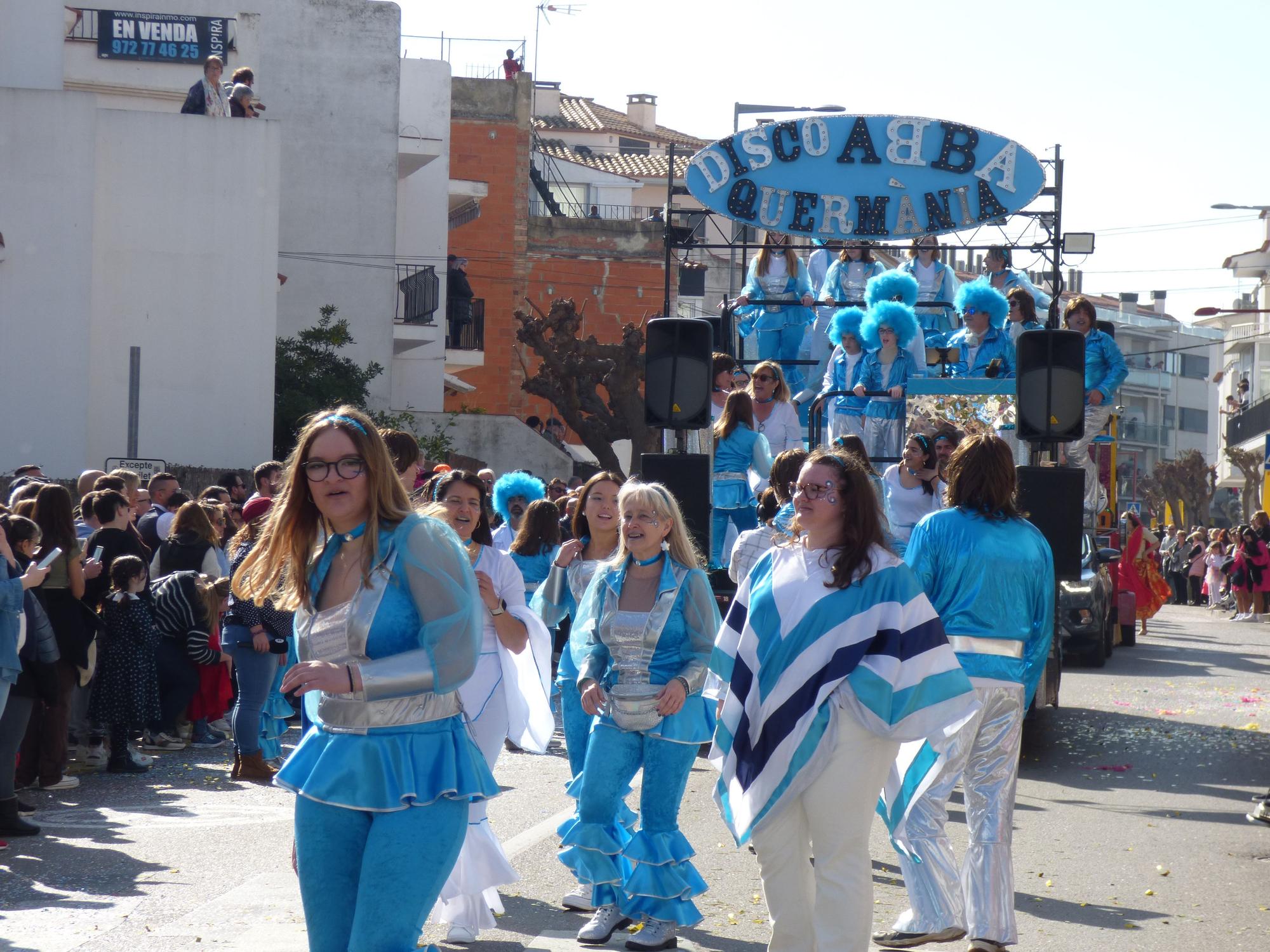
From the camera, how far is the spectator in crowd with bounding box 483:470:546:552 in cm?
902

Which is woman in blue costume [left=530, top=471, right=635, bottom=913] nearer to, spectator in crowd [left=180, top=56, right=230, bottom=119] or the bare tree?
spectator in crowd [left=180, top=56, right=230, bottom=119]

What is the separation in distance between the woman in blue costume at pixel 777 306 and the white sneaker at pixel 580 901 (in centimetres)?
957

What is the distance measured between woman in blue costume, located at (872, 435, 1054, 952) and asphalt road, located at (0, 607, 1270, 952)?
47cm

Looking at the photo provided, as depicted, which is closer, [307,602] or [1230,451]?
[307,602]

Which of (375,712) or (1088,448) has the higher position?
(1088,448)

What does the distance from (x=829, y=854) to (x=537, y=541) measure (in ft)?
12.9

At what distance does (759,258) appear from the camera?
16078 mm

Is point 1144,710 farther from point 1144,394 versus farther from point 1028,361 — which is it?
point 1144,394

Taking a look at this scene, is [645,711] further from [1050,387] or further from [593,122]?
[593,122]

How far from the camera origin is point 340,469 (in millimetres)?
4004

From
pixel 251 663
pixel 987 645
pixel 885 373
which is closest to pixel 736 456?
pixel 885 373

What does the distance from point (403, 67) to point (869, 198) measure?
1049 inches

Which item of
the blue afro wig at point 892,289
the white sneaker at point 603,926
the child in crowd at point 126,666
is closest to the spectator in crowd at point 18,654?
the child in crowd at point 126,666

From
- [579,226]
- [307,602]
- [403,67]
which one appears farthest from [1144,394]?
[307,602]
